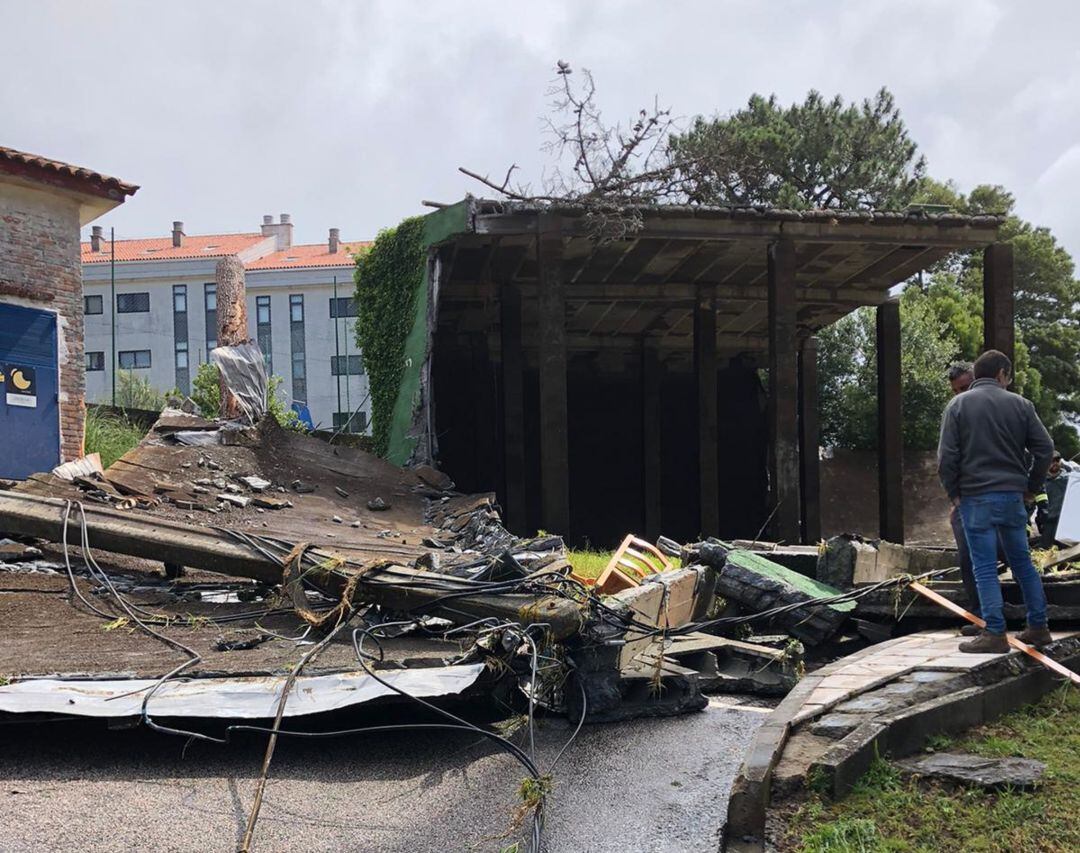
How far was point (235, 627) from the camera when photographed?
7016 millimetres

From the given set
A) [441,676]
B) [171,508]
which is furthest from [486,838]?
[171,508]

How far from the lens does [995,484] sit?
6.20 meters

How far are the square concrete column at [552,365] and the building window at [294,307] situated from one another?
142 ft

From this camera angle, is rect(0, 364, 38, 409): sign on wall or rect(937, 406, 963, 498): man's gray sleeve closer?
rect(937, 406, 963, 498): man's gray sleeve

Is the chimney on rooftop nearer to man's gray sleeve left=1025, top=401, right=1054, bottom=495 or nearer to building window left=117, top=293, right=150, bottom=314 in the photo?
building window left=117, top=293, right=150, bottom=314

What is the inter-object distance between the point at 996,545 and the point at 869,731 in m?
2.08

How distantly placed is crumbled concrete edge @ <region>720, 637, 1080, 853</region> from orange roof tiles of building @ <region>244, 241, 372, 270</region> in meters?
49.1

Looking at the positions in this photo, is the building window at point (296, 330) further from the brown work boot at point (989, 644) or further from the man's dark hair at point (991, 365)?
the brown work boot at point (989, 644)

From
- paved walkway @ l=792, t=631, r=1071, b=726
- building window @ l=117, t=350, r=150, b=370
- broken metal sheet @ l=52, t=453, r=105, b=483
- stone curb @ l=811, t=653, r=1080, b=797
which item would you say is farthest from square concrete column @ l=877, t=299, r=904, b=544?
building window @ l=117, t=350, r=150, b=370

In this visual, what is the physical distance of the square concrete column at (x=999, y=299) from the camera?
14125mm

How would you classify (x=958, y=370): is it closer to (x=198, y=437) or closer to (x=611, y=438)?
(x=198, y=437)

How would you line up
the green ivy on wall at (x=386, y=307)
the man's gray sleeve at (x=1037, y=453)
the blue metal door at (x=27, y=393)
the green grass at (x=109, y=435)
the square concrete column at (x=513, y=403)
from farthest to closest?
the square concrete column at (x=513, y=403), the green grass at (x=109, y=435), the green ivy on wall at (x=386, y=307), the blue metal door at (x=27, y=393), the man's gray sleeve at (x=1037, y=453)

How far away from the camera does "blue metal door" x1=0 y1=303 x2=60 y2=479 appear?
14625mm

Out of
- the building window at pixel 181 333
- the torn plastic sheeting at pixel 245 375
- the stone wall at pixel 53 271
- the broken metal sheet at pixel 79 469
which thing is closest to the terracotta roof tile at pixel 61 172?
the stone wall at pixel 53 271
